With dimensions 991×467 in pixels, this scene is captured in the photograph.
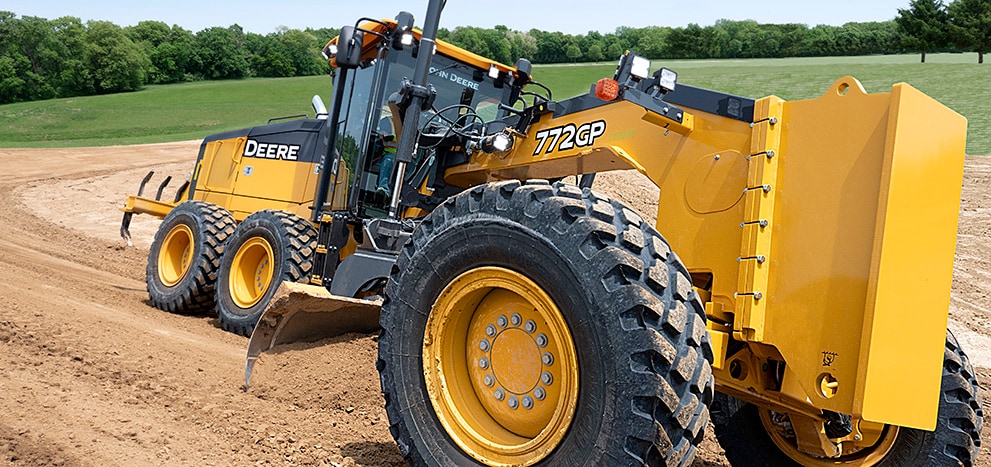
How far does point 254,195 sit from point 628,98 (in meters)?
6.44

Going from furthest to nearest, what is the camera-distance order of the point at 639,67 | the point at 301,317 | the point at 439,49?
the point at 439,49 → the point at 301,317 → the point at 639,67

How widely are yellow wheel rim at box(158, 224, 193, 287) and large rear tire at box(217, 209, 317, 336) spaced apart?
1326 millimetres

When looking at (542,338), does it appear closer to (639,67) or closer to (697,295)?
(697,295)

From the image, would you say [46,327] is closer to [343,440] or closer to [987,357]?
[343,440]

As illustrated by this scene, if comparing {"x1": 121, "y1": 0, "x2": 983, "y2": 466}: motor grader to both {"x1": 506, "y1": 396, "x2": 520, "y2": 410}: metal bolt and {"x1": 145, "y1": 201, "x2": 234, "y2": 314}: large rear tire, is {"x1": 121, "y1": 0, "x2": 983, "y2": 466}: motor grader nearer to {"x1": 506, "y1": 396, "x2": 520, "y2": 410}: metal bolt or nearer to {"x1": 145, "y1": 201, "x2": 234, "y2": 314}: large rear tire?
{"x1": 506, "y1": 396, "x2": 520, "y2": 410}: metal bolt

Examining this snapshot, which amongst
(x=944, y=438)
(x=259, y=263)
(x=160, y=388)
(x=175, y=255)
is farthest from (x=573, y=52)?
(x=944, y=438)

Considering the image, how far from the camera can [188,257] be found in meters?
8.78

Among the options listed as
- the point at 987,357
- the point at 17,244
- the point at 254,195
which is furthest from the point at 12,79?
the point at 987,357

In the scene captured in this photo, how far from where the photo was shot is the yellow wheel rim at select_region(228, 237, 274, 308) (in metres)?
7.51

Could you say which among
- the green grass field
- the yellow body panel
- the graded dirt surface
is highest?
the green grass field

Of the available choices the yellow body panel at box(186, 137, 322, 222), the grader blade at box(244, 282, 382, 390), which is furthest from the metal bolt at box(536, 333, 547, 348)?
the yellow body panel at box(186, 137, 322, 222)

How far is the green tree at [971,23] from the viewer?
5041 cm

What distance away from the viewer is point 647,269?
8.91ft

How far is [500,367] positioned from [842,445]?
68.4 inches
